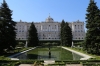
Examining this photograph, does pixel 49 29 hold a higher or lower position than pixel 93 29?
higher

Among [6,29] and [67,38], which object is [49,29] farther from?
[6,29]

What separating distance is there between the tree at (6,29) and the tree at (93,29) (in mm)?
9045

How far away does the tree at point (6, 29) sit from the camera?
56.4ft

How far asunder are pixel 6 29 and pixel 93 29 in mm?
10377

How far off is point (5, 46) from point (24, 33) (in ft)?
180

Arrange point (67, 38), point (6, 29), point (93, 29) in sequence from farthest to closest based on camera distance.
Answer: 1. point (67, 38)
2. point (6, 29)
3. point (93, 29)

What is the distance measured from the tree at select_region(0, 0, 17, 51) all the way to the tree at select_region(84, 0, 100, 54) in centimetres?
904

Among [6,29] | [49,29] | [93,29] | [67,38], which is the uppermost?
[49,29]

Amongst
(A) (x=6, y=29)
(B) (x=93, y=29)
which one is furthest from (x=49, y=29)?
(B) (x=93, y=29)

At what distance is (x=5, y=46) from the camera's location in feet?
57.1

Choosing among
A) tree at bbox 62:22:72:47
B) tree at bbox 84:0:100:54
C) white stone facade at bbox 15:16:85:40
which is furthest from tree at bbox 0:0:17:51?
white stone facade at bbox 15:16:85:40

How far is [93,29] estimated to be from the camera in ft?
54.7

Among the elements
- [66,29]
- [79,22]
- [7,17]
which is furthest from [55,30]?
[7,17]

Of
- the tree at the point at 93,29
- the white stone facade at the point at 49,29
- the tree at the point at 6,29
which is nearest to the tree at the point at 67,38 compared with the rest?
the tree at the point at 93,29
